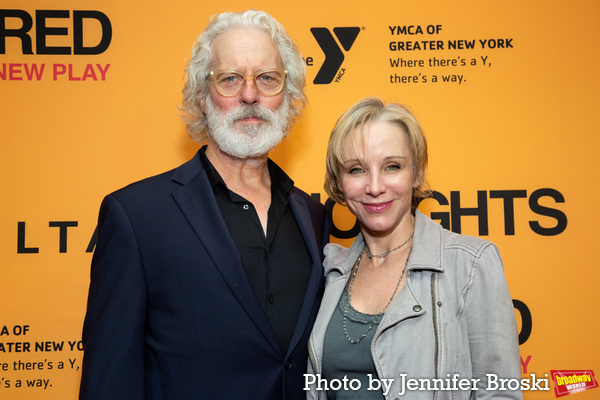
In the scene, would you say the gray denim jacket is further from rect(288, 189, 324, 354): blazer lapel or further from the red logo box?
the red logo box

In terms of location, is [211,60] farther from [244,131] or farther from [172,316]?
[172,316]

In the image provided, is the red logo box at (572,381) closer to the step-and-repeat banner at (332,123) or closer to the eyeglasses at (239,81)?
the step-and-repeat banner at (332,123)

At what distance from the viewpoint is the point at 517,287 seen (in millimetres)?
2596

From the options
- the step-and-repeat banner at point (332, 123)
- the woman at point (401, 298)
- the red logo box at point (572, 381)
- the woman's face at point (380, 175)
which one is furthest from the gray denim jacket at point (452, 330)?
the red logo box at point (572, 381)

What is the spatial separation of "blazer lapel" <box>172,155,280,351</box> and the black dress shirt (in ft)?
0.29

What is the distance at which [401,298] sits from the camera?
5.22ft

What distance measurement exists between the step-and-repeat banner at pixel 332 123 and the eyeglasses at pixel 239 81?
79 cm

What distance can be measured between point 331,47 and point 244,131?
3.68 feet

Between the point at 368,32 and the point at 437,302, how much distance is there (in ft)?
5.94

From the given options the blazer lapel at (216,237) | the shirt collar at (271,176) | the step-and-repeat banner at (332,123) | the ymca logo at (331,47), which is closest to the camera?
the blazer lapel at (216,237)

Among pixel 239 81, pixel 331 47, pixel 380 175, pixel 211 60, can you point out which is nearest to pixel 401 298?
pixel 380 175

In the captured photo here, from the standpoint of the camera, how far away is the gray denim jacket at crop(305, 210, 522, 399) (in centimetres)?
148

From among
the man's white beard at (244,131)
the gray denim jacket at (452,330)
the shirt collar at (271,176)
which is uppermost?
the man's white beard at (244,131)

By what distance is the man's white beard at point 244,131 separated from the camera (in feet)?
6.08
